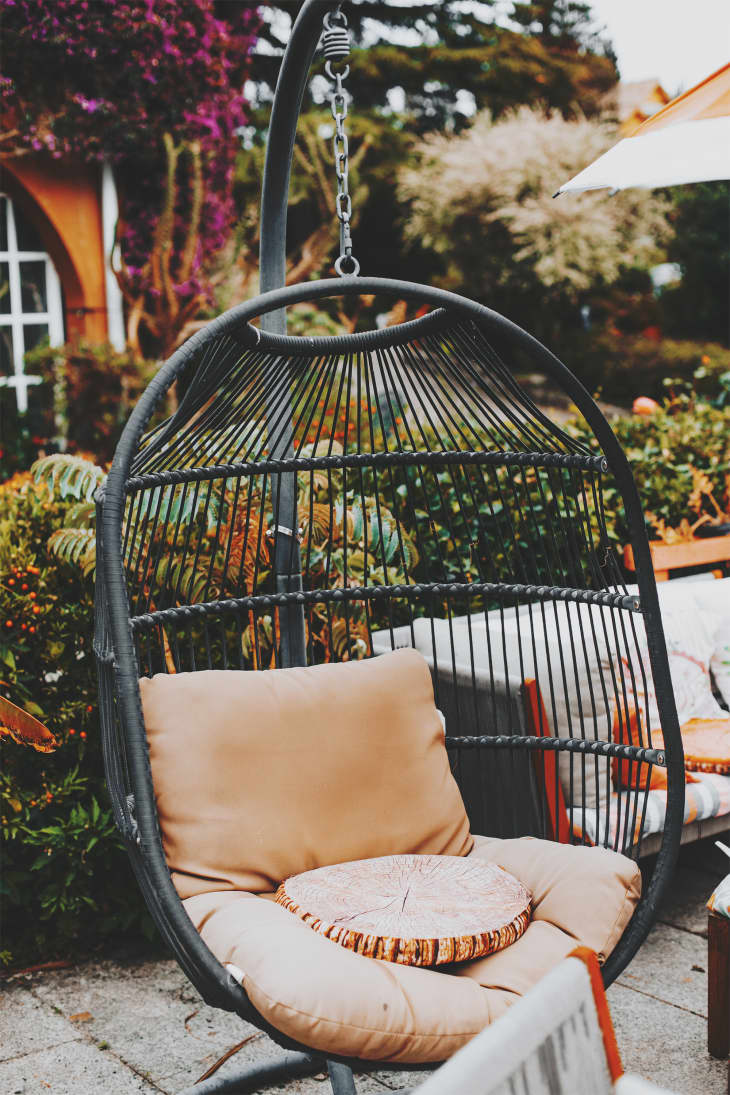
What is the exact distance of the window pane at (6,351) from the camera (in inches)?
306

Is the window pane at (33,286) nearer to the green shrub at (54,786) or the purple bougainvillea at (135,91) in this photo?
the purple bougainvillea at (135,91)

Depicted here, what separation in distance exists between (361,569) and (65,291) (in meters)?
5.83

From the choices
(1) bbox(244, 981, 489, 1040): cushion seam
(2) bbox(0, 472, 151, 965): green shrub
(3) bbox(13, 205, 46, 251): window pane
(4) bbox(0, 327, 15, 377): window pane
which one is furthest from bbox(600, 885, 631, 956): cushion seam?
(3) bbox(13, 205, 46, 251): window pane

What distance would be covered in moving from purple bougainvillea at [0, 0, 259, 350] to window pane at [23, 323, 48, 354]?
2.74ft

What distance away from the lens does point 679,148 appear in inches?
87.2

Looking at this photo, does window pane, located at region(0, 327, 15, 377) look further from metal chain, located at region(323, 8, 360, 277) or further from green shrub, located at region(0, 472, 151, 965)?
metal chain, located at region(323, 8, 360, 277)

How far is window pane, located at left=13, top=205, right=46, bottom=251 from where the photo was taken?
312 inches

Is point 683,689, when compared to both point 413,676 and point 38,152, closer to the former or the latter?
point 413,676

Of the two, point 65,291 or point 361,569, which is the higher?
point 65,291

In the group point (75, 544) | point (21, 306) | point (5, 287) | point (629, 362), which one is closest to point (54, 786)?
point (75, 544)

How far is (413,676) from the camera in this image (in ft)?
7.29

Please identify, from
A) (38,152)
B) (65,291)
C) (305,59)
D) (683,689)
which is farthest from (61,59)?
(683,689)

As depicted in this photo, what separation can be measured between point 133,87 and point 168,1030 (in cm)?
657

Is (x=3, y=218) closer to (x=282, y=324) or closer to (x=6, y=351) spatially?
(x=6, y=351)
